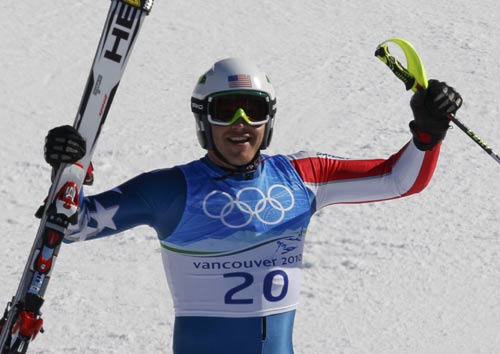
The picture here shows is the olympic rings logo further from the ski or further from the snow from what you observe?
the snow

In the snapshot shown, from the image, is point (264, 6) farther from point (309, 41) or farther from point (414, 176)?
point (414, 176)

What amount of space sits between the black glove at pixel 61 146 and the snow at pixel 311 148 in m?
4.37

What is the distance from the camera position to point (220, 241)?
4617mm

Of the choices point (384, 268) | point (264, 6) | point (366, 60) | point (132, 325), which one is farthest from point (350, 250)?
point (264, 6)

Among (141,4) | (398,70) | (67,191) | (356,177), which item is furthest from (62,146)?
(398,70)

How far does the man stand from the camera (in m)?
4.62

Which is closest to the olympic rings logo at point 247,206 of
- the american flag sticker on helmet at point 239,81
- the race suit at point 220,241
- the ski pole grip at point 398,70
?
the race suit at point 220,241

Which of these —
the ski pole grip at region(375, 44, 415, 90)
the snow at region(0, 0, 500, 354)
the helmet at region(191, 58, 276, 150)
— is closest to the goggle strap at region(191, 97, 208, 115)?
the helmet at region(191, 58, 276, 150)

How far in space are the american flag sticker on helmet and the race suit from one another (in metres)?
0.41

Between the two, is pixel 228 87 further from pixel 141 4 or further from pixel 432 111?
pixel 432 111

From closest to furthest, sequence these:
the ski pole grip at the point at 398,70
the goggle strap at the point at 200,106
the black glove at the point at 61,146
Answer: the black glove at the point at 61,146 → the goggle strap at the point at 200,106 → the ski pole grip at the point at 398,70

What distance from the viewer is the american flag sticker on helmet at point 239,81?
15.2ft

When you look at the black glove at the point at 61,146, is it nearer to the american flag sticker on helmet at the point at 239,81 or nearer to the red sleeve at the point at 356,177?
the american flag sticker on helmet at the point at 239,81

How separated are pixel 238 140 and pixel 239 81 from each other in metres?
0.27
